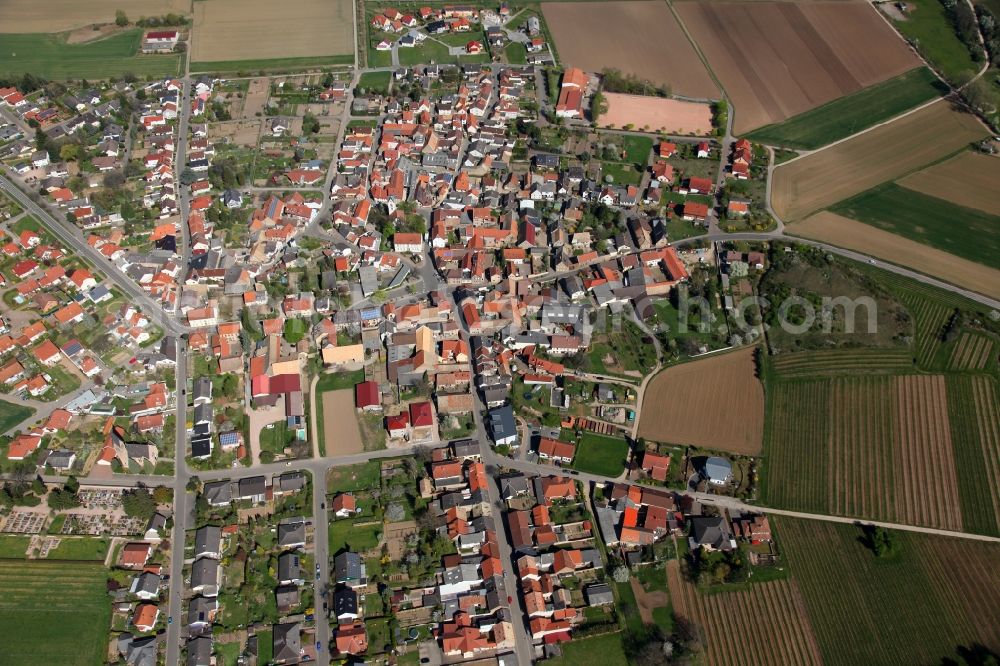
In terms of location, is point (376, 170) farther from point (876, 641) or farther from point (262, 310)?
point (876, 641)

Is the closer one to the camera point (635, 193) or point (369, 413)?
point (369, 413)

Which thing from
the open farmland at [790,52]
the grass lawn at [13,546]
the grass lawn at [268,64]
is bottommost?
the grass lawn at [13,546]

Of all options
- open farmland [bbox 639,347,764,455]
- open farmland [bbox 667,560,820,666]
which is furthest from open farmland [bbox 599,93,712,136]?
open farmland [bbox 667,560,820,666]

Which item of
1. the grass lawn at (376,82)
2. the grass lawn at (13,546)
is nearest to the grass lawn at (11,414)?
the grass lawn at (13,546)

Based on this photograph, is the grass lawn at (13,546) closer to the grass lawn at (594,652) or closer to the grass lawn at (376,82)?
the grass lawn at (594,652)

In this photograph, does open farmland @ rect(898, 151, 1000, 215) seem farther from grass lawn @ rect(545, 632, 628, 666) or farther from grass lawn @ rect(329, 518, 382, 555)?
grass lawn @ rect(329, 518, 382, 555)

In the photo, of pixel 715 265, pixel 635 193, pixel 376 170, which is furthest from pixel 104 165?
pixel 715 265
